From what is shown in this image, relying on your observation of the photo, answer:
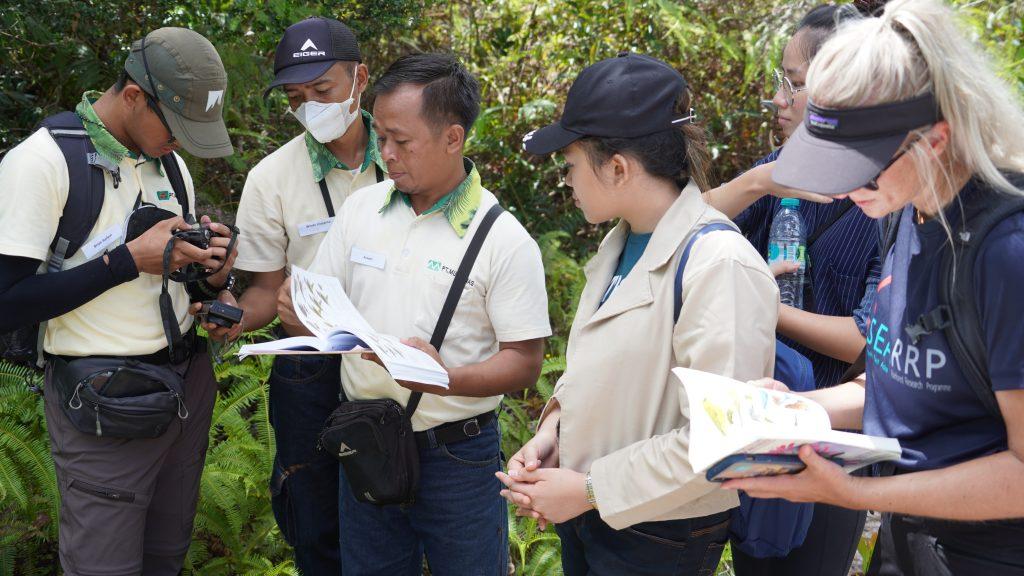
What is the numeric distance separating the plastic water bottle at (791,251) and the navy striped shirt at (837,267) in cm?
3

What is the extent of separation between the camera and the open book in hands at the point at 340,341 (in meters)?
2.19

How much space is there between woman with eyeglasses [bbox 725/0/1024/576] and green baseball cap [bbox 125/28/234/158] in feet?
6.69

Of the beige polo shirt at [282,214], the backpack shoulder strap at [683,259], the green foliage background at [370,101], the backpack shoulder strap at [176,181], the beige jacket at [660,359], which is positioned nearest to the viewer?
the beige jacket at [660,359]

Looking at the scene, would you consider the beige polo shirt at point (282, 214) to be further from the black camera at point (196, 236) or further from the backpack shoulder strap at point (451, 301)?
the backpack shoulder strap at point (451, 301)

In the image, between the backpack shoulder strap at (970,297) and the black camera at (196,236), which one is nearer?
the backpack shoulder strap at (970,297)

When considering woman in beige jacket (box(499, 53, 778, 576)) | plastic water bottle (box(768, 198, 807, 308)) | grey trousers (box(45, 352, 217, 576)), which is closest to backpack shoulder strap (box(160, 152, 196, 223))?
grey trousers (box(45, 352, 217, 576))

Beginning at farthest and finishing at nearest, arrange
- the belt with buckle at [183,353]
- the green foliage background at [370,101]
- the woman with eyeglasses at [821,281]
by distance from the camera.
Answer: the green foliage background at [370,101] → the belt with buckle at [183,353] → the woman with eyeglasses at [821,281]

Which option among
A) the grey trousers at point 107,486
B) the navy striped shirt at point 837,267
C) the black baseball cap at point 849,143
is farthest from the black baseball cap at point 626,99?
the grey trousers at point 107,486

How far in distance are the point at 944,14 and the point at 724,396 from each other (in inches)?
32.9

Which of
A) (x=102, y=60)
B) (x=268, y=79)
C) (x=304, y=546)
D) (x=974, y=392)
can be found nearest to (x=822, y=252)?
(x=974, y=392)

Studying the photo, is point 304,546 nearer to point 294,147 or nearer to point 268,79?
point 294,147

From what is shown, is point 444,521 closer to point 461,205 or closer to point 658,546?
point 658,546

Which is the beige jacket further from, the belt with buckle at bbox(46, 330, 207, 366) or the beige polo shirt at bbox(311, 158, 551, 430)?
the belt with buckle at bbox(46, 330, 207, 366)

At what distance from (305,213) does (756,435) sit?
2203mm
